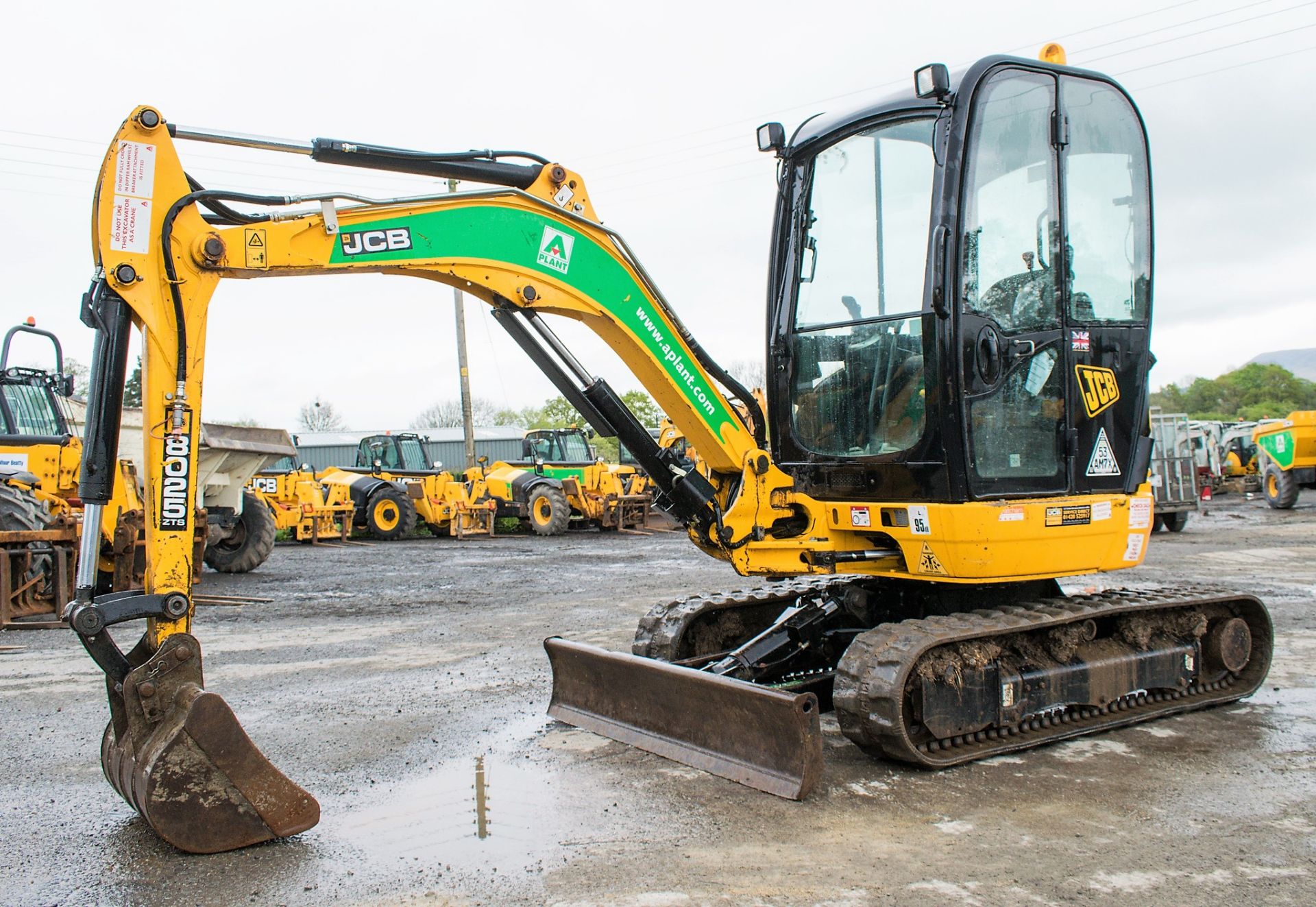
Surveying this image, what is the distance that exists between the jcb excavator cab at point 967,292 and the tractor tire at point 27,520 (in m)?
7.89

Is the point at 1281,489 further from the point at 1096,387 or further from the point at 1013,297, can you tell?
the point at 1013,297

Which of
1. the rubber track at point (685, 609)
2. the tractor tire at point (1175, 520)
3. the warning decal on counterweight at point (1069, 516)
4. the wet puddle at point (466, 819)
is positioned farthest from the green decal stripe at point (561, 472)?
the wet puddle at point (466, 819)

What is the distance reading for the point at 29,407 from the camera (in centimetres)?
1196

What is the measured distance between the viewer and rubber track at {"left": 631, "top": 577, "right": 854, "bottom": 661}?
6.06m

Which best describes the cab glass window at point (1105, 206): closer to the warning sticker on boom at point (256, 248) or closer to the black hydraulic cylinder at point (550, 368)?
the black hydraulic cylinder at point (550, 368)

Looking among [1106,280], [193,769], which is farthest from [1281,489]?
[193,769]

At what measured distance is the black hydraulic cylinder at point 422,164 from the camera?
463 cm

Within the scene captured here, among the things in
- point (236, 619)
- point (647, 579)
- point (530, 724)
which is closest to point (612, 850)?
point (530, 724)

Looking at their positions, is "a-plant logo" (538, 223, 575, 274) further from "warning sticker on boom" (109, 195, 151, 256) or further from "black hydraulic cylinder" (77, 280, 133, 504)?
"black hydraulic cylinder" (77, 280, 133, 504)

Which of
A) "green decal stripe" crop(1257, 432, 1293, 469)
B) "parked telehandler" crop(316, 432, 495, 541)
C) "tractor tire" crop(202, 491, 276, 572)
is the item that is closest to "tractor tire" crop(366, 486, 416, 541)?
"parked telehandler" crop(316, 432, 495, 541)

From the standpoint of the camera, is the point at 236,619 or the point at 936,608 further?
the point at 236,619

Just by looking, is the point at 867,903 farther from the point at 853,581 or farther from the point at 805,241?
the point at 805,241

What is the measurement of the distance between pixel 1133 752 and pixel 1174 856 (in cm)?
141

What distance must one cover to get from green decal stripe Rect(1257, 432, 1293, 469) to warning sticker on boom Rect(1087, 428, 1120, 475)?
2090cm
